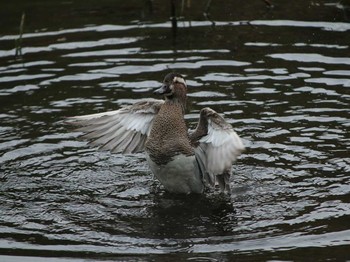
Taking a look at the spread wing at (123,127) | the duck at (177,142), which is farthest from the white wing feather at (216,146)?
the spread wing at (123,127)

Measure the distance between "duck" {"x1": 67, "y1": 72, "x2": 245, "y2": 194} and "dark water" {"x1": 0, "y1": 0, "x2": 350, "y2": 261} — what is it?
0.86 feet

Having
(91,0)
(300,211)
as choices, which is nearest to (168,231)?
(300,211)

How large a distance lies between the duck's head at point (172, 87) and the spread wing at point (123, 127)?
407mm

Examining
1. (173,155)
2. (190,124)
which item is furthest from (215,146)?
(190,124)

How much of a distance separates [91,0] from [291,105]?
6.48 meters

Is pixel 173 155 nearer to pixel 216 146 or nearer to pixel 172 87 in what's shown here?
pixel 216 146

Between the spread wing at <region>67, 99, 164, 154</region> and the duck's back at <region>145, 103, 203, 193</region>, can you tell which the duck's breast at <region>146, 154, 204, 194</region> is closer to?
the duck's back at <region>145, 103, 203, 193</region>

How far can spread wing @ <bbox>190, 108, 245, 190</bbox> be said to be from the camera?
360 inches

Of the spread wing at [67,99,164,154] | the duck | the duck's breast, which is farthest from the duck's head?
the duck's breast

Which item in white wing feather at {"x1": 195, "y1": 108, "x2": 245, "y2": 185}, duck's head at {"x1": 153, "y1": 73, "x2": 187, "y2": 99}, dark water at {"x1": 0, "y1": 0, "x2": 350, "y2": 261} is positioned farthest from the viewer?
duck's head at {"x1": 153, "y1": 73, "x2": 187, "y2": 99}

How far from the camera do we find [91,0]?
17.4m

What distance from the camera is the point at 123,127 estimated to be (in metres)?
10.8

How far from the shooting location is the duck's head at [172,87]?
10188 millimetres

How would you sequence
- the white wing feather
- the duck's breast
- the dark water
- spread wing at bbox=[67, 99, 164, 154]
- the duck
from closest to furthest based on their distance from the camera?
1. the dark water
2. the white wing feather
3. the duck
4. the duck's breast
5. spread wing at bbox=[67, 99, 164, 154]
